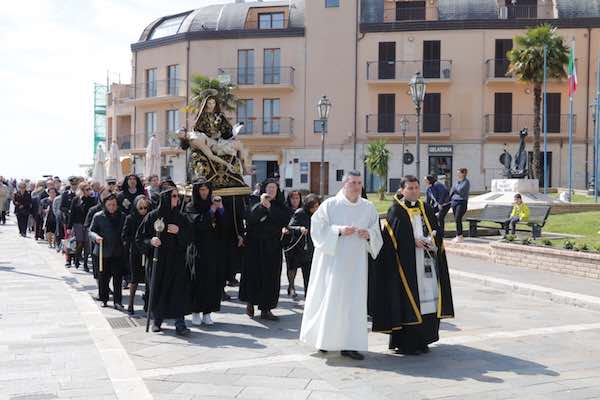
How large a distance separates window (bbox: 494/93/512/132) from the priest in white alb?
36678mm

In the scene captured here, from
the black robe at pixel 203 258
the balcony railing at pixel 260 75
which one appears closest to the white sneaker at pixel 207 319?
the black robe at pixel 203 258

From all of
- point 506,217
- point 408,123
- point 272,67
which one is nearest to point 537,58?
point 408,123

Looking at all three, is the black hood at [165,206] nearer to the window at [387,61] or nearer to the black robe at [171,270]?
the black robe at [171,270]

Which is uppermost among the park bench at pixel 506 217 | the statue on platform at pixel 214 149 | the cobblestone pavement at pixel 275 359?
the statue on platform at pixel 214 149

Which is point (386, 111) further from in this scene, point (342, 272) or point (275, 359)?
point (275, 359)

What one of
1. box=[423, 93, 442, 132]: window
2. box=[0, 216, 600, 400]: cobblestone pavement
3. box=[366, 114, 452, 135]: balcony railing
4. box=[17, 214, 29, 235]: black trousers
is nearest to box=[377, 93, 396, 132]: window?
box=[366, 114, 452, 135]: balcony railing

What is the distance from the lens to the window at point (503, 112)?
41.8 meters

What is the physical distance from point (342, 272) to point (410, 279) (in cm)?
72

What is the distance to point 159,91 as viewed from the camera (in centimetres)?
4775

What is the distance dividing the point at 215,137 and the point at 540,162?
32923 mm

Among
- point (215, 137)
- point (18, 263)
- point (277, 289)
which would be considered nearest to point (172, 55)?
point (18, 263)

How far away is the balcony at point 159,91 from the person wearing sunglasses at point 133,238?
3739 centimetres

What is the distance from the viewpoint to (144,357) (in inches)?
275

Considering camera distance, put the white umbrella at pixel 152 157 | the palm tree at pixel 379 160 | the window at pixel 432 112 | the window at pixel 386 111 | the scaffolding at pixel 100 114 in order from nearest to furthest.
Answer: the white umbrella at pixel 152 157 < the palm tree at pixel 379 160 < the window at pixel 432 112 < the window at pixel 386 111 < the scaffolding at pixel 100 114
